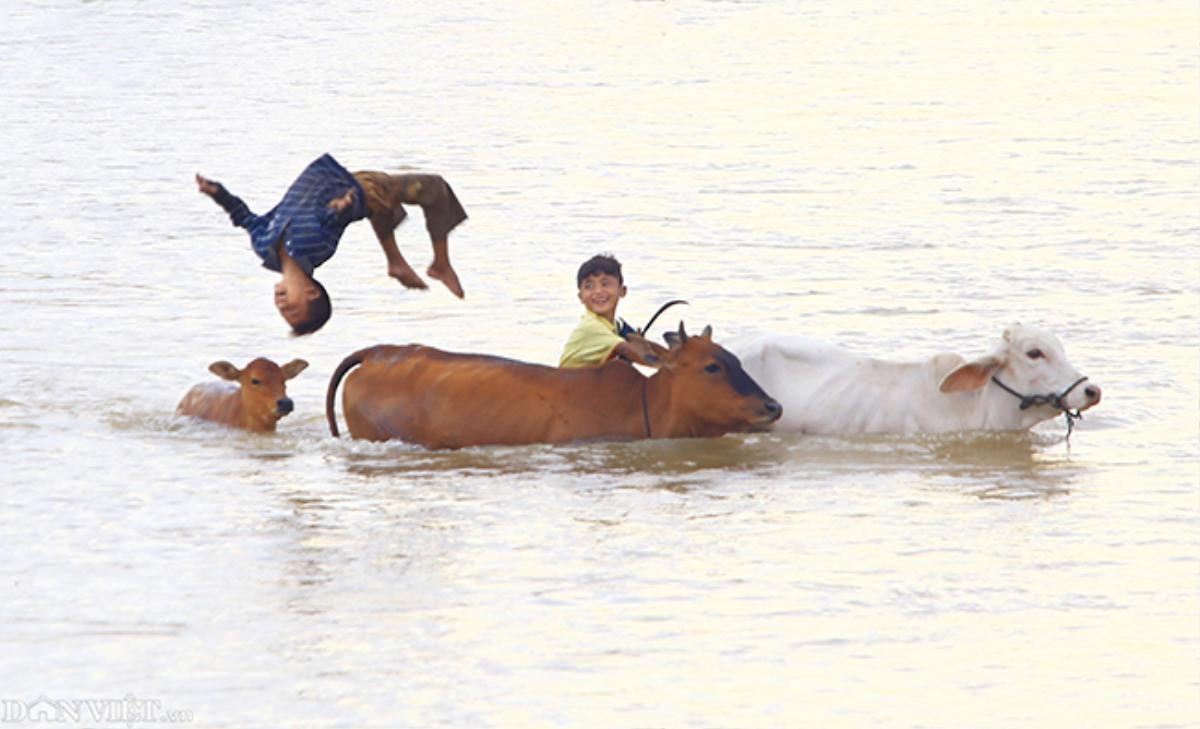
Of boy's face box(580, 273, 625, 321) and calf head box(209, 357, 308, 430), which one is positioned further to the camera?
calf head box(209, 357, 308, 430)

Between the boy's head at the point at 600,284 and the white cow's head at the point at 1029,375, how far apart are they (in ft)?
5.38

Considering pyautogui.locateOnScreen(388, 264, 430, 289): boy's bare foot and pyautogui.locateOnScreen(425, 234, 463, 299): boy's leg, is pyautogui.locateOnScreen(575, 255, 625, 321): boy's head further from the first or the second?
pyautogui.locateOnScreen(388, 264, 430, 289): boy's bare foot

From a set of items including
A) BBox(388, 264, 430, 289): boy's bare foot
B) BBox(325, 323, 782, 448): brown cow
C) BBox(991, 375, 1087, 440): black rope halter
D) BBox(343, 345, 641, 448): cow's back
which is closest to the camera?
BBox(388, 264, 430, 289): boy's bare foot

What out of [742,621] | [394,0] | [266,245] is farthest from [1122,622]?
[394,0]

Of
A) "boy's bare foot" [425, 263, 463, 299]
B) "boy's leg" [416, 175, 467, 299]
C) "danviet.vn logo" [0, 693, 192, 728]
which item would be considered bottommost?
"danviet.vn logo" [0, 693, 192, 728]

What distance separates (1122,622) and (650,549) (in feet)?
6.64

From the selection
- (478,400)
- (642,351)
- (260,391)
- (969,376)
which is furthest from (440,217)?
(969,376)

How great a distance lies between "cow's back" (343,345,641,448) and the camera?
12.3 m

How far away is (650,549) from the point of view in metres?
10.6

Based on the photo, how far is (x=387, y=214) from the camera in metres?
11.8

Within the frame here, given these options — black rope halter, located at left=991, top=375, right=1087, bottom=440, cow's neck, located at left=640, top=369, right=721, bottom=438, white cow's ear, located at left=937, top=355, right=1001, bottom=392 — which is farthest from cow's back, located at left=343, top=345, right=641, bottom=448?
black rope halter, located at left=991, top=375, right=1087, bottom=440

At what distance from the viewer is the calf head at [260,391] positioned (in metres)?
13.0

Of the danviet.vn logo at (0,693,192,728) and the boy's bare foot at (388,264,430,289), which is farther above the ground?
the boy's bare foot at (388,264,430,289)

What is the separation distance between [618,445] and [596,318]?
2.31 feet
